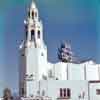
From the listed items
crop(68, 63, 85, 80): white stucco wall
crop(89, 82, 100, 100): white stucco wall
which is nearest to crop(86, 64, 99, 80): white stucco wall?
crop(68, 63, 85, 80): white stucco wall

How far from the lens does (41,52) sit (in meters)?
17.8

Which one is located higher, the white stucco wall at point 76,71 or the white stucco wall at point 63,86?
the white stucco wall at point 76,71

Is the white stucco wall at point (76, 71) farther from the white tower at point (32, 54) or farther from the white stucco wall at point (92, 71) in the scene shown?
the white tower at point (32, 54)

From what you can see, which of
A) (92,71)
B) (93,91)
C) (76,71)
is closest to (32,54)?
(76,71)

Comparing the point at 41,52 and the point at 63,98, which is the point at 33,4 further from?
the point at 63,98

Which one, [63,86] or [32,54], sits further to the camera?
[32,54]

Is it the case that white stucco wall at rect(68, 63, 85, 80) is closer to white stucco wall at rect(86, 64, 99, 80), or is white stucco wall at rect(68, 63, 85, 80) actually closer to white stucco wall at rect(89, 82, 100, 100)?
white stucco wall at rect(86, 64, 99, 80)

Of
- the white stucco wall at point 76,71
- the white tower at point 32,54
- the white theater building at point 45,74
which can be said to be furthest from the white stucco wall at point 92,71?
the white tower at point 32,54

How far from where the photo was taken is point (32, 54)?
17641 mm

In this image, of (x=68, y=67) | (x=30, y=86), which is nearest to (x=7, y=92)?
(x=30, y=86)

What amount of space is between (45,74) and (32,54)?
0.92 m

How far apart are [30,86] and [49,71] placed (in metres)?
1.79

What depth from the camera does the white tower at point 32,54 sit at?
17250 mm

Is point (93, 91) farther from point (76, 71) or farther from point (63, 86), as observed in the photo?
point (76, 71)
